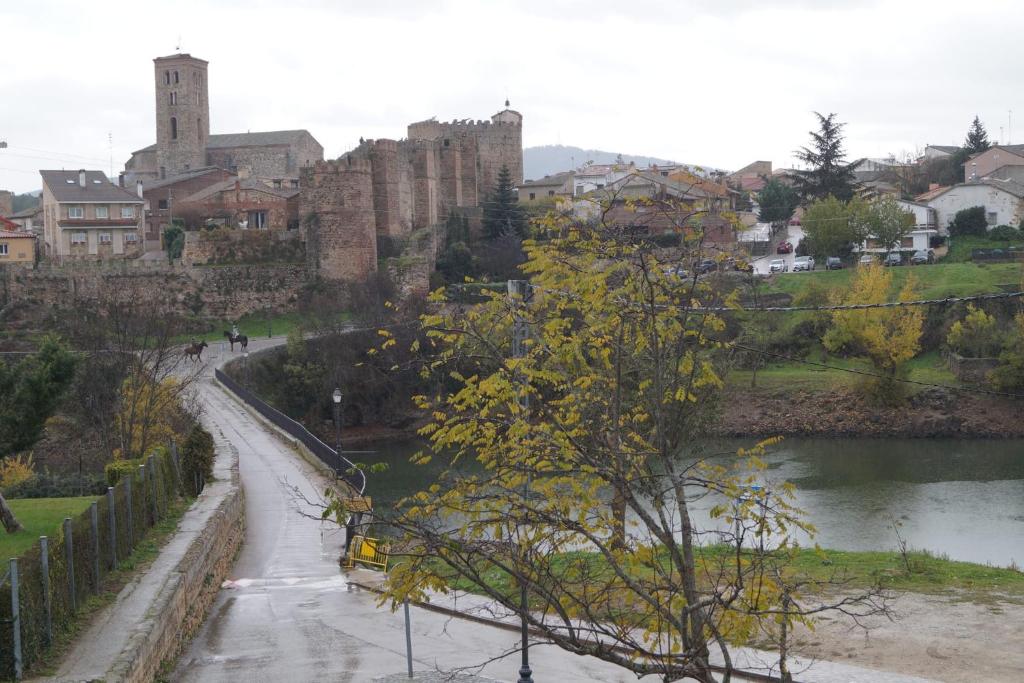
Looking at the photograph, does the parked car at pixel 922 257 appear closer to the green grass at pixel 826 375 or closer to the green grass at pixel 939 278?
the green grass at pixel 939 278

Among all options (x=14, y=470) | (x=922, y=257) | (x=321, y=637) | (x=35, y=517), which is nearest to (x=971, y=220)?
(x=922, y=257)

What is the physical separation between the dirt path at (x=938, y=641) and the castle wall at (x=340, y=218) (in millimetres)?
43819

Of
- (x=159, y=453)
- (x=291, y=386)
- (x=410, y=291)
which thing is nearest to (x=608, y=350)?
(x=159, y=453)

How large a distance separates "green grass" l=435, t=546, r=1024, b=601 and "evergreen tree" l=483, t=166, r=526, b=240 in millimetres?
43922

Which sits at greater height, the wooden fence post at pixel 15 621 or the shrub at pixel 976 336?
the shrub at pixel 976 336

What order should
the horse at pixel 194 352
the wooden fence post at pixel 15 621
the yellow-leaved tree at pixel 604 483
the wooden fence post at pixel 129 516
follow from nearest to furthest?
the yellow-leaved tree at pixel 604 483 → the wooden fence post at pixel 15 621 → the wooden fence post at pixel 129 516 → the horse at pixel 194 352

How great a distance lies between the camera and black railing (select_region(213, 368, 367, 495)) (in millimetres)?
26516

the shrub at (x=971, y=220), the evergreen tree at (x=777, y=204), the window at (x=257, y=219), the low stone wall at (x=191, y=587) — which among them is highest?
the evergreen tree at (x=777, y=204)

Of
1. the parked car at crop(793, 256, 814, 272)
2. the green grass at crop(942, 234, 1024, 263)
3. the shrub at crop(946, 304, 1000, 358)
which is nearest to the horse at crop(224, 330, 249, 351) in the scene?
the shrub at crop(946, 304, 1000, 358)

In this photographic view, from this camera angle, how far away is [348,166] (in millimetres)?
59031

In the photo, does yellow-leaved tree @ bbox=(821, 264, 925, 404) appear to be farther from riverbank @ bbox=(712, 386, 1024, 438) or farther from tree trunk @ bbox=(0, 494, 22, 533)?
tree trunk @ bbox=(0, 494, 22, 533)

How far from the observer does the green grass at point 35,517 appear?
54.3 feet

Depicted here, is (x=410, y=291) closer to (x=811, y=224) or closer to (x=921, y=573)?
(x=811, y=224)

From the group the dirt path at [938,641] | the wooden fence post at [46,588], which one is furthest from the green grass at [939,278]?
the wooden fence post at [46,588]
